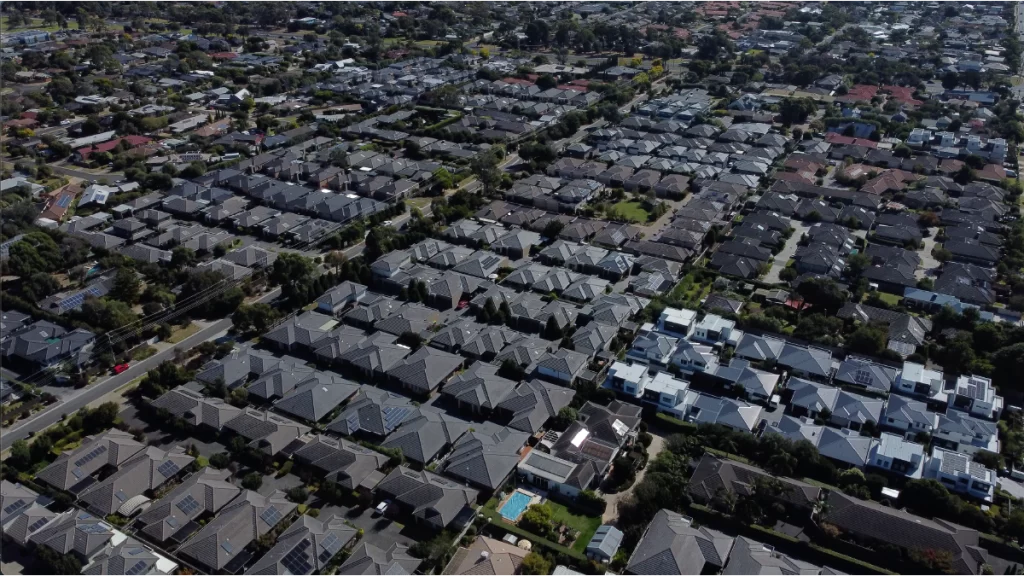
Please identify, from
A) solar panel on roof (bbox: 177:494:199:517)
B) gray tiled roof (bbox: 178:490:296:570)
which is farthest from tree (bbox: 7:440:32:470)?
gray tiled roof (bbox: 178:490:296:570)

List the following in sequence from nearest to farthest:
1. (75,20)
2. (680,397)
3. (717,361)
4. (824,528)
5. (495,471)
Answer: (824,528), (495,471), (680,397), (717,361), (75,20)

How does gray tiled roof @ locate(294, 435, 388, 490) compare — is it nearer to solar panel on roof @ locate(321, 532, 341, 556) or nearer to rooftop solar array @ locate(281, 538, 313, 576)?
solar panel on roof @ locate(321, 532, 341, 556)

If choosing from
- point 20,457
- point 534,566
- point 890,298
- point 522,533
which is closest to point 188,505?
point 20,457

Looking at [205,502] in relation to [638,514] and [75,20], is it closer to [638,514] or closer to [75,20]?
[638,514]

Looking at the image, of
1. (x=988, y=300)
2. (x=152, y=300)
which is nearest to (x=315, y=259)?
(x=152, y=300)

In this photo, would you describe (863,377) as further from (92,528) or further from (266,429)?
(92,528)

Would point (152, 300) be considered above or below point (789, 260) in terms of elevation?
above

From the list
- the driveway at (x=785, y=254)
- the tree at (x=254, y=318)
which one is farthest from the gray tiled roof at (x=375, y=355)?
the driveway at (x=785, y=254)
